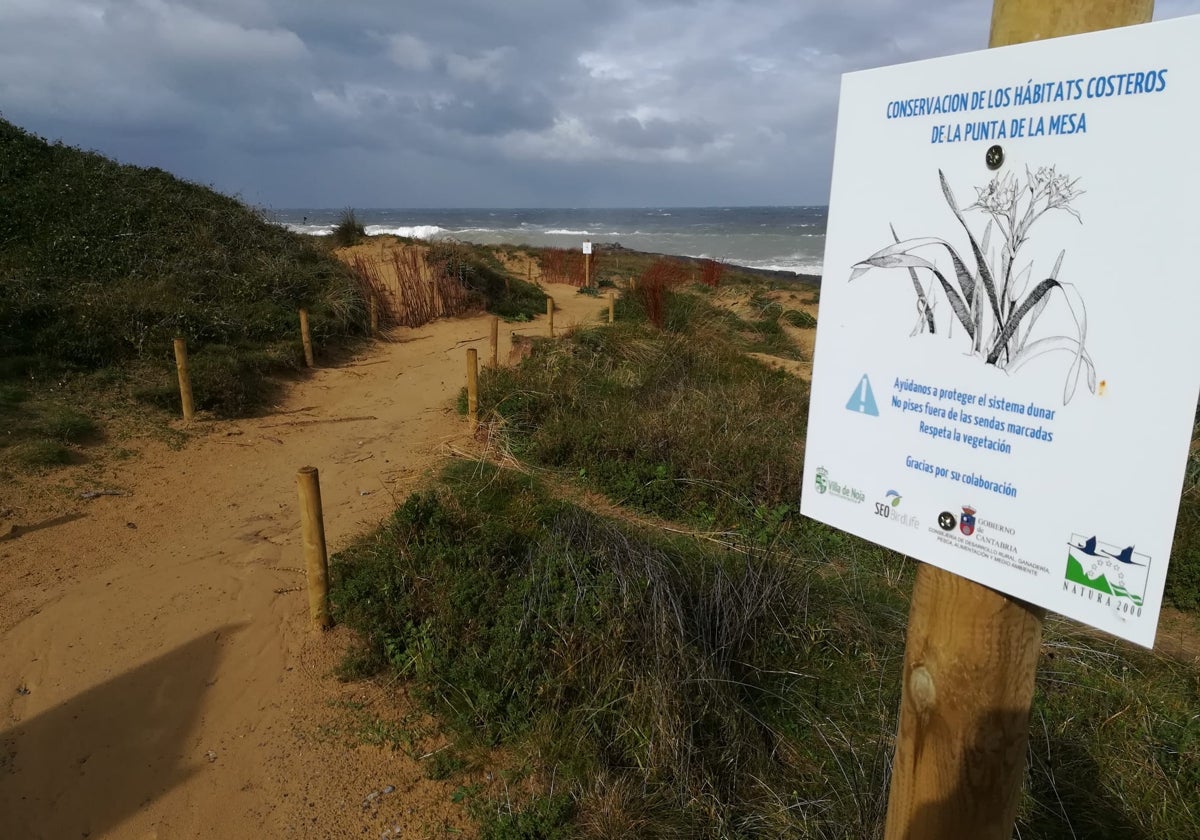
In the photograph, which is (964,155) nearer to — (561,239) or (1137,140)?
(1137,140)

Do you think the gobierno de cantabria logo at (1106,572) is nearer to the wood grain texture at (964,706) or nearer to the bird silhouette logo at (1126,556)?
the bird silhouette logo at (1126,556)

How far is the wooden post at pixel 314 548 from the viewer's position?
4062mm

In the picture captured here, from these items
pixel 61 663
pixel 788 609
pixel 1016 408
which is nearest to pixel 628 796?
pixel 788 609

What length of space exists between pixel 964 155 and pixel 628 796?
2.52 meters

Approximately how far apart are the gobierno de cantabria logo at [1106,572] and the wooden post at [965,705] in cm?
16

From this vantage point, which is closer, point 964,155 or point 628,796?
point 964,155

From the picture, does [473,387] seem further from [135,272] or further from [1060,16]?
[1060,16]

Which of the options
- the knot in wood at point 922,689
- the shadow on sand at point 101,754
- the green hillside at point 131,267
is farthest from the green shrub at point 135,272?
the knot in wood at point 922,689

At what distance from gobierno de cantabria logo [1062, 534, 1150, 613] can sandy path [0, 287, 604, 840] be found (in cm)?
271

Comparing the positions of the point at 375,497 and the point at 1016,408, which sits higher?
the point at 1016,408

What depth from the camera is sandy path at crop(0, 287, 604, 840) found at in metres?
3.19

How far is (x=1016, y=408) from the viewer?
1.30m

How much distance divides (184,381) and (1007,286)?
817cm

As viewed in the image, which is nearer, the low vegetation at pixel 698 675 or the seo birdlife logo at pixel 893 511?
the seo birdlife logo at pixel 893 511
